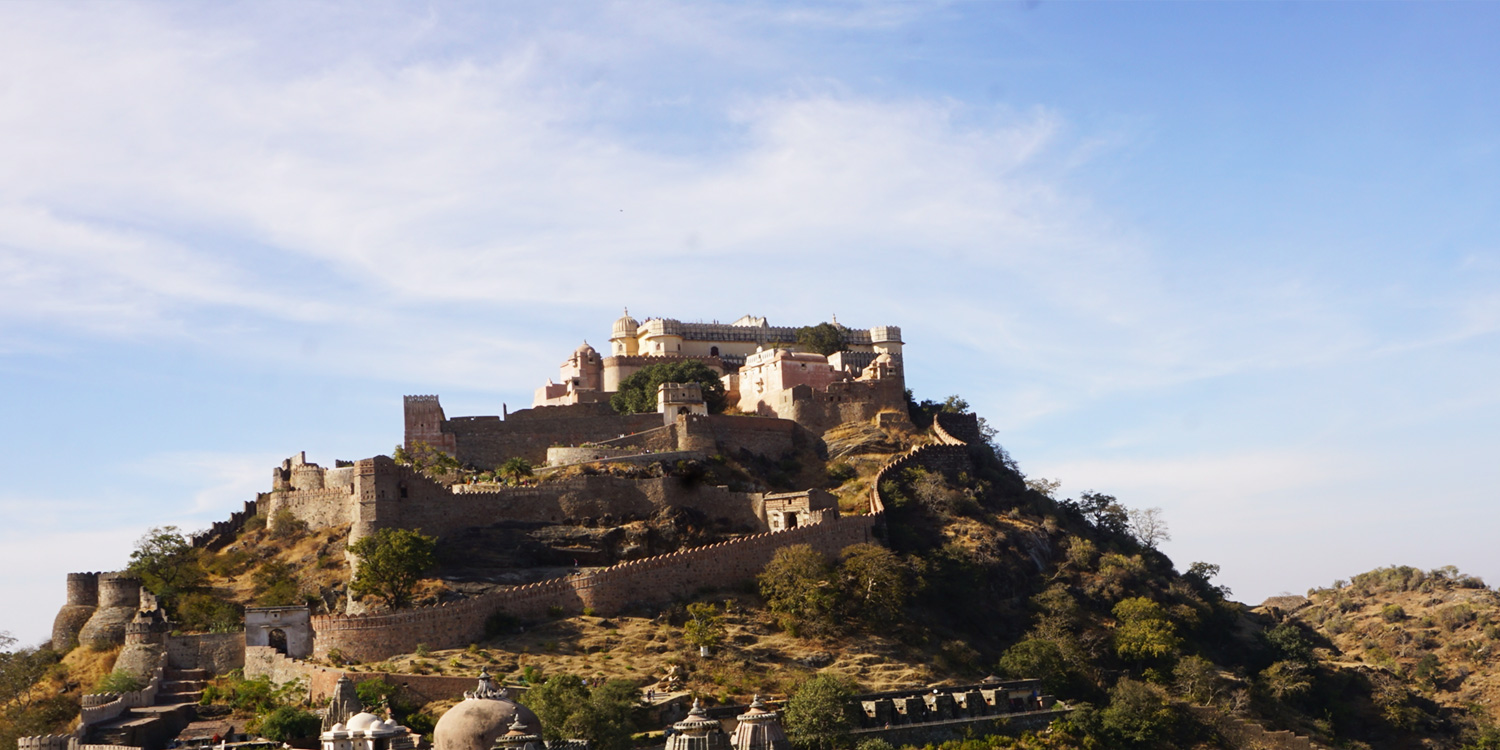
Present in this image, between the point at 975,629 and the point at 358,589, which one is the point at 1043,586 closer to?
the point at 975,629

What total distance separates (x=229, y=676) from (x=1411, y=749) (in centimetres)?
4898

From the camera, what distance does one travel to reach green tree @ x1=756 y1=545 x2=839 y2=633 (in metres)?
55.3

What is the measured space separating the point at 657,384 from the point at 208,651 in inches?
1129

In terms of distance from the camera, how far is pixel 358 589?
54344 millimetres

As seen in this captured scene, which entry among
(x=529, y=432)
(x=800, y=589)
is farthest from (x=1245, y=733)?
(x=529, y=432)

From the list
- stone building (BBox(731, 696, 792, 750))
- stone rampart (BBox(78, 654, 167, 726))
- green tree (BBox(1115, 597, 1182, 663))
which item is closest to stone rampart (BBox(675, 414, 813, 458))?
green tree (BBox(1115, 597, 1182, 663))

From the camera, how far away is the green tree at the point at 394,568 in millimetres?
54312

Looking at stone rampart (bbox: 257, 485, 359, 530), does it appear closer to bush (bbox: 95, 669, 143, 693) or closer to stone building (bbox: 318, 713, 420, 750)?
bush (bbox: 95, 669, 143, 693)

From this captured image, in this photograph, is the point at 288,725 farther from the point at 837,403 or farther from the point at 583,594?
the point at 837,403

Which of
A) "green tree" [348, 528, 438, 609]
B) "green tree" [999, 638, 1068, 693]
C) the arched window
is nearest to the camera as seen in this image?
the arched window

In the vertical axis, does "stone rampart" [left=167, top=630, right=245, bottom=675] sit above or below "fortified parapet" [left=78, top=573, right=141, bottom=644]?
below

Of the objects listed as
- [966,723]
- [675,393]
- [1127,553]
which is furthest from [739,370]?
[966,723]

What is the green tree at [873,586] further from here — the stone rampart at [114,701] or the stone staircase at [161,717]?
the stone rampart at [114,701]

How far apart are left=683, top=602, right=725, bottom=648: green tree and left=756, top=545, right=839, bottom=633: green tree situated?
2240mm
